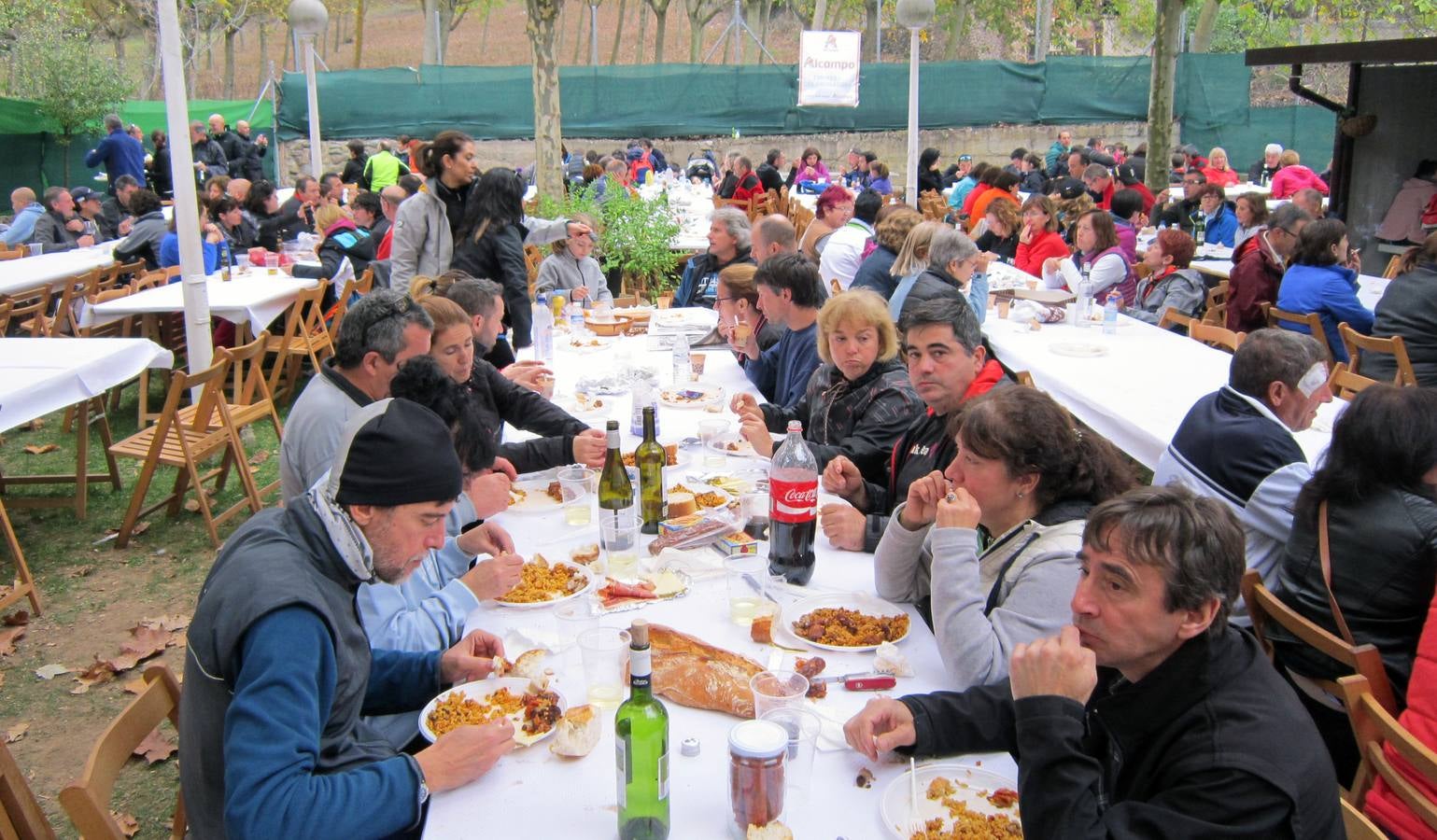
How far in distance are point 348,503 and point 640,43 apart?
1605 inches

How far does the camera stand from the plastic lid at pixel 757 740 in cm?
179

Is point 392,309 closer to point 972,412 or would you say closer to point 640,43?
point 972,412

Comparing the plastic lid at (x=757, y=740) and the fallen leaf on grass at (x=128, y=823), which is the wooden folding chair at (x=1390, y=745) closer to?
the plastic lid at (x=757, y=740)

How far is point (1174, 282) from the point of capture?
7543 mm

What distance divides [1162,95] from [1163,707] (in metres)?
15.0

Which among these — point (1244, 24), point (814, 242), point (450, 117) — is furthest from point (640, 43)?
point (814, 242)

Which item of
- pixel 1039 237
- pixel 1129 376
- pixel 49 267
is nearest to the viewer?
pixel 1129 376

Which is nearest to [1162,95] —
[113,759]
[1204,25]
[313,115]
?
[313,115]

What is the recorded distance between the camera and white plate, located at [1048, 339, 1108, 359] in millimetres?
6203

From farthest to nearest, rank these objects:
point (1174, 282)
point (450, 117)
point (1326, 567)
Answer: point (450, 117) → point (1174, 282) → point (1326, 567)

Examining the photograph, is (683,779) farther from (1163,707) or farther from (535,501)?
(535,501)

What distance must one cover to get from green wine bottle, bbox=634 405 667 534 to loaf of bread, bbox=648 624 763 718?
34.6 inches

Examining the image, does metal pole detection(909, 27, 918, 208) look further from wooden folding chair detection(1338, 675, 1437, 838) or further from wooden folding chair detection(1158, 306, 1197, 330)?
wooden folding chair detection(1338, 675, 1437, 838)

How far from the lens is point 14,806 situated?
7.23ft
